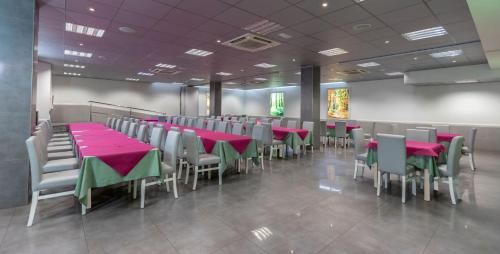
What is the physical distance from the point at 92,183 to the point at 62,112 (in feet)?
39.2

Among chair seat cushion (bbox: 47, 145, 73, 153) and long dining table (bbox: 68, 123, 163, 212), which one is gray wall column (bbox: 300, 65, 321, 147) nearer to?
long dining table (bbox: 68, 123, 163, 212)

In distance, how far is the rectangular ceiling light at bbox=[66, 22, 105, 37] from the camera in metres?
4.79

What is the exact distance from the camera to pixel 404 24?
4246 millimetres

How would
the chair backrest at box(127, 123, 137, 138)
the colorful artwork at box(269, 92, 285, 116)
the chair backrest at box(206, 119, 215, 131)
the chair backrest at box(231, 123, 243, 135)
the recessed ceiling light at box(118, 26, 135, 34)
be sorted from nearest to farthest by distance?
the recessed ceiling light at box(118, 26, 135, 34) < the chair backrest at box(127, 123, 137, 138) < the chair backrest at box(231, 123, 243, 135) < the chair backrest at box(206, 119, 215, 131) < the colorful artwork at box(269, 92, 285, 116)

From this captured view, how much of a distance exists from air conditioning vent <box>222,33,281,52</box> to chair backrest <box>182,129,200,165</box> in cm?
261

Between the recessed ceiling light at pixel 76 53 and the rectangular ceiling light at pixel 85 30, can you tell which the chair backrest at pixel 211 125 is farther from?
the recessed ceiling light at pixel 76 53

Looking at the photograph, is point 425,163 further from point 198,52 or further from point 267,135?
point 198,52

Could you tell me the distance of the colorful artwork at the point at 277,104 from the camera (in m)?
16.1

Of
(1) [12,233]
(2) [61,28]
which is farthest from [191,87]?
(1) [12,233]

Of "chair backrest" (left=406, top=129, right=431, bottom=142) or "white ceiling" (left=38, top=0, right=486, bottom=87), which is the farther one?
"chair backrest" (left=406, top=129, right=431, bottom=142)

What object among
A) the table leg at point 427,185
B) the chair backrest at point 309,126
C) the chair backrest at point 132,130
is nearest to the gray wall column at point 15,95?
the chair backrest at point 132,130

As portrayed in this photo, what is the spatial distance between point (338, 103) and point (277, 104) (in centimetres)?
465

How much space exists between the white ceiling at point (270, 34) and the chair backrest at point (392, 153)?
6.61ft

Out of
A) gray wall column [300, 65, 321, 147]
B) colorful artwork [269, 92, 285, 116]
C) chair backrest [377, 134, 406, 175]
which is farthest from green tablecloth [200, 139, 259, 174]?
colorful artwork [269, 92, 285, 116]
